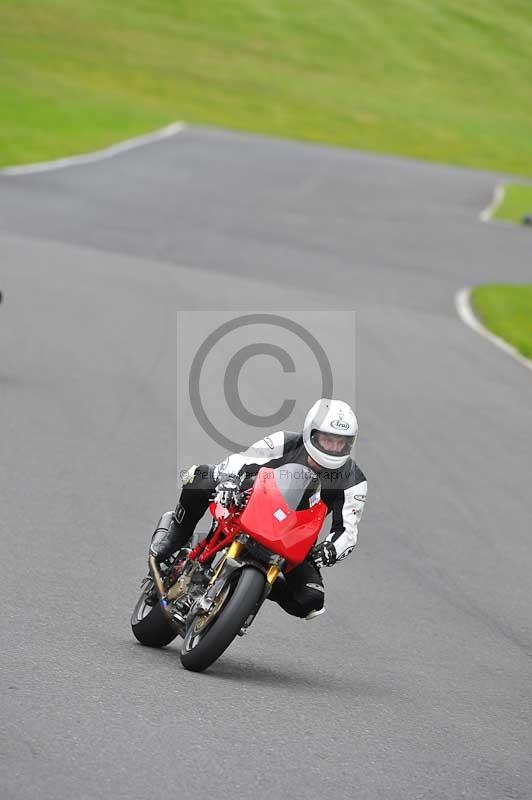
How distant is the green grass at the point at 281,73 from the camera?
196 feet

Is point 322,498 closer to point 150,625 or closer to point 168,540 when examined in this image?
point 168,540

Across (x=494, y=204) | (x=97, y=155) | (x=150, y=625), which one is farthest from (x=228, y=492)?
(x=494, y=204)

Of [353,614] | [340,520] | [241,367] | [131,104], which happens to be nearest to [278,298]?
[241,367]

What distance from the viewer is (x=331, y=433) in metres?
7.34

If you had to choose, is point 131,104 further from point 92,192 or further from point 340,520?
point 340,520

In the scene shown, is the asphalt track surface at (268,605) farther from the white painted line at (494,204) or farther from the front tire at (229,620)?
the white painted line at (494,204)

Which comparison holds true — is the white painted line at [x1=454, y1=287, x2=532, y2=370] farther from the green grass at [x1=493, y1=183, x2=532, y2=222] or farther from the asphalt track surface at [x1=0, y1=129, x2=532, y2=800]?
the green grass at [x1=493, y1=183, x2=532, y2=222]

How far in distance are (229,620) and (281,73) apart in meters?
75.7

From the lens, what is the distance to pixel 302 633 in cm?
876

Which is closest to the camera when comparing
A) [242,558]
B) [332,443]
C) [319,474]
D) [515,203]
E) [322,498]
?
[242,558]

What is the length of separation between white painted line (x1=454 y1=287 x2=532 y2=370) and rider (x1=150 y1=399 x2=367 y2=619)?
13.6m

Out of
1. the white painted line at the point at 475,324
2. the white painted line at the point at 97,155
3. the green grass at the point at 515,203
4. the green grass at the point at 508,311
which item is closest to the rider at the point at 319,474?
the white painted line at the point at 475,324

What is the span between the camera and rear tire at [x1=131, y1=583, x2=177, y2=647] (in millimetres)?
7859

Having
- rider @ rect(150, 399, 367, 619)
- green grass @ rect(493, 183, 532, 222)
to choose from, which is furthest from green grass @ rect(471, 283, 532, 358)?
rider @ rect(150, 399, 367, 619)
